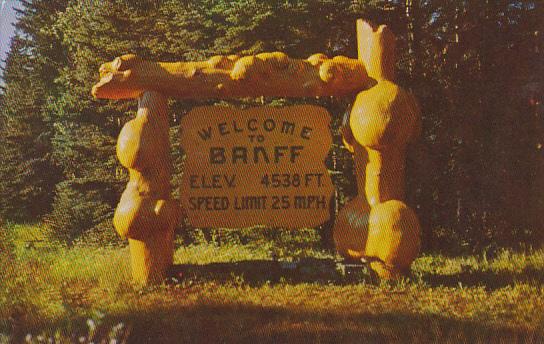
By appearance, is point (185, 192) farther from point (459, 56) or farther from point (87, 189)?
point (87, 189)

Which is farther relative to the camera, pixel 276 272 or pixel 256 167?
pixel 276 272

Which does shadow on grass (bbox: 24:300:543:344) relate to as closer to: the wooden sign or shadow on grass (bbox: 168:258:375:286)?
shadow on grass (bbox: 168:258:375:286)

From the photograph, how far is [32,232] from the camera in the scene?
1302cm

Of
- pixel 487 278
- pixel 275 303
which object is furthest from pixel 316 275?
pixel 487 278

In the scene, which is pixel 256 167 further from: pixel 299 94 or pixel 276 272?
pixel 276 272

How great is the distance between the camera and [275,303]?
5.31 meters

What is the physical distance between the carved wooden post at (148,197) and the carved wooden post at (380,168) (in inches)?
79.6

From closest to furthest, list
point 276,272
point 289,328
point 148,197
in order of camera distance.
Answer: point 289,328 < point 148,197 < point 276,272

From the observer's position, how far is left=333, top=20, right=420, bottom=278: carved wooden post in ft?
18.8

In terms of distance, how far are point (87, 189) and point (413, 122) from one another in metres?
8.43

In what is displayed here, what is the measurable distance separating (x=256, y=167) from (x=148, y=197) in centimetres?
128

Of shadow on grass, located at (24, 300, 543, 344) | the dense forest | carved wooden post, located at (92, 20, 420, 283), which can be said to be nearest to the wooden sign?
carved wooden post, located at (92, 20, 420, 283)

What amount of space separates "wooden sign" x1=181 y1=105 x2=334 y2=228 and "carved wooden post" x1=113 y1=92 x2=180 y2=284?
287 mm

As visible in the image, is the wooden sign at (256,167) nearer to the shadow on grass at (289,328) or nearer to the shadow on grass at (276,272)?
the shadow on grass at (276,272)
